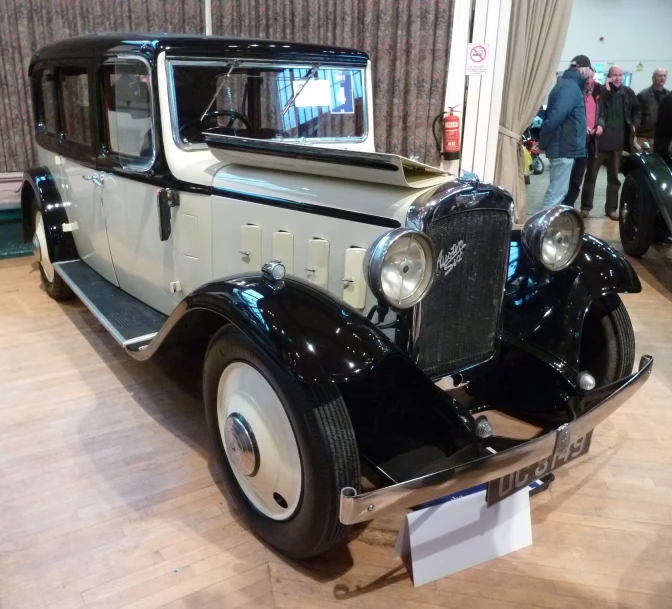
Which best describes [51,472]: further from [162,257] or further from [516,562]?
[516,562]

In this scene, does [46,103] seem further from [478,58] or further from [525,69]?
[525,69]

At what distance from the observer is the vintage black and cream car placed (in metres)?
1.64

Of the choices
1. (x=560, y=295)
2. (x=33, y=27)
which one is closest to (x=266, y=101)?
(x=560, y=295)

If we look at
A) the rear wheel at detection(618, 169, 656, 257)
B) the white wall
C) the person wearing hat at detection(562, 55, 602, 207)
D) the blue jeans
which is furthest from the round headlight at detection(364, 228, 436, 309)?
the white wall

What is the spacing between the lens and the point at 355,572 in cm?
185

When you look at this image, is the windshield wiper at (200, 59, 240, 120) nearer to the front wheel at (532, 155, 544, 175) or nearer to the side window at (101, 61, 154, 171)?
the side window at (101, 61, 154, 171)

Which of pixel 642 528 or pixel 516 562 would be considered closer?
pixel 516 562

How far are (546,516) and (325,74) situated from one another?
2.13 meters

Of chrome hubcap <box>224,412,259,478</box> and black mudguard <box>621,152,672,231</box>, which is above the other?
black mudguard <box>621,152,672,231</box>

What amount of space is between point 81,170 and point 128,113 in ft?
2.35

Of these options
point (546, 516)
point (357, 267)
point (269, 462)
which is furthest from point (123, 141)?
point (546, 516)

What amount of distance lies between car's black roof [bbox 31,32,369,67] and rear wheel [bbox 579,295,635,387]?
1652 millimetres

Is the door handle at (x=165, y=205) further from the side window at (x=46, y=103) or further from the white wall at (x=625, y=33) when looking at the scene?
the white wall at (x=625, y=33)

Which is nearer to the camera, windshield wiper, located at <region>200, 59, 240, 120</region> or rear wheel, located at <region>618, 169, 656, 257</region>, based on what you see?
windshield wiper, located at <region>200, 59, 240, 120</region>
